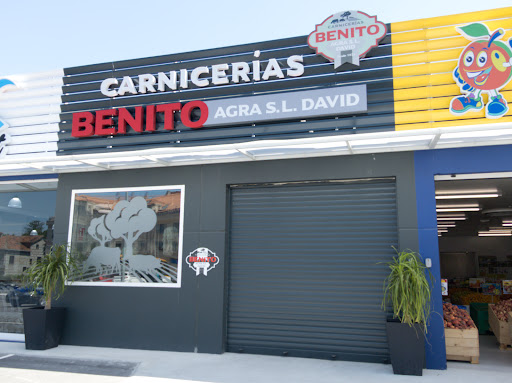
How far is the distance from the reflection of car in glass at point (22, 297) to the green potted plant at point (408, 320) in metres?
6.38

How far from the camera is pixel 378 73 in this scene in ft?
22.2

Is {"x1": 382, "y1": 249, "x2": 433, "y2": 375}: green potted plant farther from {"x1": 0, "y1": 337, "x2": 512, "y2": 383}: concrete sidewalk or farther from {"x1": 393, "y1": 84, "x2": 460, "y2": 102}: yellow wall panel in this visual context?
{"x1": 393, "y1": 84, "x2": 460, "y2": 102}: yellow wall panel

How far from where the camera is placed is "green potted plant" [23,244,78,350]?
7082mm

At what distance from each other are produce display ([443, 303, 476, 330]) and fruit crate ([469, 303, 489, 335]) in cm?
292

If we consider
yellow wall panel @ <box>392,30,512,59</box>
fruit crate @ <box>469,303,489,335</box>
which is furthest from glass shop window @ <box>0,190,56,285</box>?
fruit crate @ <box>469,303,489,335</box>

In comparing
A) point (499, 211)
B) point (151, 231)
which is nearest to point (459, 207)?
point (499, 211)

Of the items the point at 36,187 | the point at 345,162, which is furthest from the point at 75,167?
the point at 345,162

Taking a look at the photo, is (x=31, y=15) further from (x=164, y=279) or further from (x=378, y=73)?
(x=378, y=73)

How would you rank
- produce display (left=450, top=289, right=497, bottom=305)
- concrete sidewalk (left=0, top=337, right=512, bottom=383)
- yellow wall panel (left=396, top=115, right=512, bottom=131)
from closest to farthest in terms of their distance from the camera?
concrete sidewalk (left=0, top=337, right=512, bottom=383) → yellow wall panel (left=396, top=115, right=512, bottom=131) → produce display (left=450, top=289, right=497, bottom=305)

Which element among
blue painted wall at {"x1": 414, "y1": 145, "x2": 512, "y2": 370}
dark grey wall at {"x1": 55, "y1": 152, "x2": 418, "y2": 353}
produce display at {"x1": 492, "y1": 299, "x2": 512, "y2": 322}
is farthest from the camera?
produce display at {"x1": 492, "y1": 299, "x2": 512, "y2": 322}

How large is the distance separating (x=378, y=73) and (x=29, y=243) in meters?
7.50

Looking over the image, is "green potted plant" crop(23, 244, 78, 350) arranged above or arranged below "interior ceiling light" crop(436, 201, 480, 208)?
below

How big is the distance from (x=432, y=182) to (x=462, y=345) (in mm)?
2483

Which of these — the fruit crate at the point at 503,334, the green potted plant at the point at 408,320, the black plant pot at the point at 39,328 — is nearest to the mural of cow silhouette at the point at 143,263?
the black plant pot at the point at 39,328
